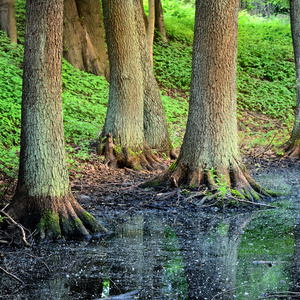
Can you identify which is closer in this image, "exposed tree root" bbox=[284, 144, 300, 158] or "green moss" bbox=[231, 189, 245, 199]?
"green moss" bbox=[231, 189, 245, 199]

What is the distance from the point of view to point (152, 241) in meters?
5.16

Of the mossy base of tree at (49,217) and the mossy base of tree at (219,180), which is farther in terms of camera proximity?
the mossy base of tree at (219,180)

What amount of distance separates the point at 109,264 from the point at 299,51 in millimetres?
9510

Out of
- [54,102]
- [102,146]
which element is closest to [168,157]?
[102,146]

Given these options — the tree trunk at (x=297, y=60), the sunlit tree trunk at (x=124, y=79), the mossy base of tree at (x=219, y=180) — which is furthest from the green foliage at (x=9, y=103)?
the tree trunk at (x=297, y=60)

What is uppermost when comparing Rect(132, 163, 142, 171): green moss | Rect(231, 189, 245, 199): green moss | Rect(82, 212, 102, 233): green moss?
Rect(132, 163, 142, 171): green moss

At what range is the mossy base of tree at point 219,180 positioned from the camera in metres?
7.03

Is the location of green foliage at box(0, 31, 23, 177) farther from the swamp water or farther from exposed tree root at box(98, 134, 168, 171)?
the swamp water

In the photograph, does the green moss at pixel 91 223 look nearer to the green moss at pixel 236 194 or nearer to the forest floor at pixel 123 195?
the forest floor at pixel 123 195

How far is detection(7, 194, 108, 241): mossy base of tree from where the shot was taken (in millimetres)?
5055

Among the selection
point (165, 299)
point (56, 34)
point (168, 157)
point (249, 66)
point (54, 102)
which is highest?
point (249, 66)

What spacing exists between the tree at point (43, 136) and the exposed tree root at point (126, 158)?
3927mm

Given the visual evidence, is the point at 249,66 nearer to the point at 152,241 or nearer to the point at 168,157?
the point at 168,157

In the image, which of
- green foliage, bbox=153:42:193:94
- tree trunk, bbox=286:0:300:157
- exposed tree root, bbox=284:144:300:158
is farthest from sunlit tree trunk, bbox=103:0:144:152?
green foliage, bbox=153:42:193:94
